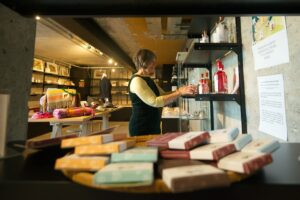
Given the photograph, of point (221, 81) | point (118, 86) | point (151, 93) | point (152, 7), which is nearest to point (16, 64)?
point (152, 7)

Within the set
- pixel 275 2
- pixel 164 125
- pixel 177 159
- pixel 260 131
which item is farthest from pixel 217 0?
pixel 164 125

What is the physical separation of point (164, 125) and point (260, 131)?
2.47 m

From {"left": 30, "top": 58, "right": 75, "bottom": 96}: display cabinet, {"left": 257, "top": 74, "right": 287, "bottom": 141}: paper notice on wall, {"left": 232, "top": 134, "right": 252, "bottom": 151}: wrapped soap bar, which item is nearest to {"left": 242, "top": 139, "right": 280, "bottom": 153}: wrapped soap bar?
{"left": 232, "top": 134, "right": 252, "bottom": 151}: wrapped soap bar

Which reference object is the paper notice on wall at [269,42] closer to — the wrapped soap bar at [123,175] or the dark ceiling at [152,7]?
the dark ceiling at [152,7]

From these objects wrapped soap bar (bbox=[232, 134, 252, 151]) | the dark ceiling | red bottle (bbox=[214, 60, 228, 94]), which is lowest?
wrapped soap bar (bbox=[232, 134, 252, 151])

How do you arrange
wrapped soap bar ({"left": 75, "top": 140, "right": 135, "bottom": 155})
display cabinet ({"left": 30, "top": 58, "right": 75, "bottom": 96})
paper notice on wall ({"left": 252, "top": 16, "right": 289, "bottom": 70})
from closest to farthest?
wrapped soap bar ({"left": 75, "top": 140, "right": 135, "bottom": 155})
paper notice on wall ({"left": 252, "top": 16, "right": 289, "bottom": 70})
display cabinet ({"left": 30, "top": 58, "right": 75, "bottom": 96})

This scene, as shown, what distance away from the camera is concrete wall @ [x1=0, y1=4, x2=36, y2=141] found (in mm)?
769

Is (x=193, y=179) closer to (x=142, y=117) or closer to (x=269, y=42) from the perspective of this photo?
(x=269, y=42)

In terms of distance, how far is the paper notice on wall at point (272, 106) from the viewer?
961mm

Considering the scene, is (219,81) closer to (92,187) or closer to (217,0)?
(217,0)

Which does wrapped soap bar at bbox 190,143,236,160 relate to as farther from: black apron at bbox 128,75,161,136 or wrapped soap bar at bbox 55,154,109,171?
black apron at bbox 128,75,161,136

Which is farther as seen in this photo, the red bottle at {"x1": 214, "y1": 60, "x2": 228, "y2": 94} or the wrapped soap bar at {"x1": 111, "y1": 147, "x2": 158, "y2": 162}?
the red bottle at {"x1": 214, "y1": 60, "x2": 228, "y2": 94}

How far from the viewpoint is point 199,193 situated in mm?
343

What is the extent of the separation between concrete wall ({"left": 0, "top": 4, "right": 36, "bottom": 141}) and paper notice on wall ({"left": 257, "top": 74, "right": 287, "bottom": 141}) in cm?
123
